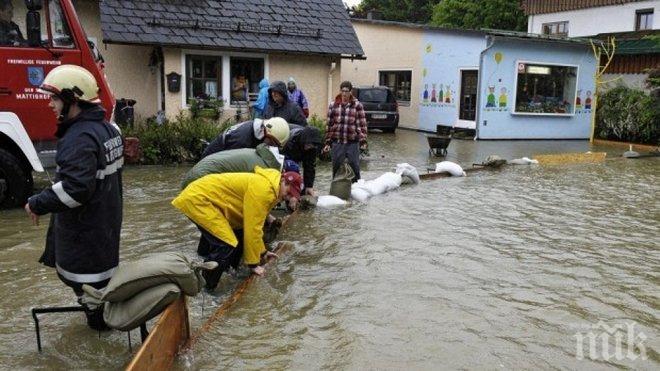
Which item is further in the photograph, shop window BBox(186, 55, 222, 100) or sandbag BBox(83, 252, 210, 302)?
shop window BBox(186, 55, 222, 100)

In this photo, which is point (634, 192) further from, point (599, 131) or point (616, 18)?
point (616, 18)

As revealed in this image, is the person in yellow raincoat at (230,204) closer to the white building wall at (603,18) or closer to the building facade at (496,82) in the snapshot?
the building facade at (496,82)

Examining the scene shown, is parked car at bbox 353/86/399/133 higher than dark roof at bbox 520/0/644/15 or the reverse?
the reverse

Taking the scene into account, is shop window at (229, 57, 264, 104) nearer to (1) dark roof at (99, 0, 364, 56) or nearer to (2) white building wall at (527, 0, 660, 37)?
(1) dark roof at (99, 0, 364, 56)

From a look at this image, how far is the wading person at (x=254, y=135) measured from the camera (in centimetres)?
549

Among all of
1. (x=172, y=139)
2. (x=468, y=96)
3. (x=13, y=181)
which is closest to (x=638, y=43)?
(x=468, y=96)

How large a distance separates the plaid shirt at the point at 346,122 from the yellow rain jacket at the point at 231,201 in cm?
468

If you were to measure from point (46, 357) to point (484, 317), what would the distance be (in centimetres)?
310

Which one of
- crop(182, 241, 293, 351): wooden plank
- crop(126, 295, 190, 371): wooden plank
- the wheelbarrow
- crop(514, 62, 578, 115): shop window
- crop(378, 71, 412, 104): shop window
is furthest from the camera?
crop(378, 71, 412, 104): shop window

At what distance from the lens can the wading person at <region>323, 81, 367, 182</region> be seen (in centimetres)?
938

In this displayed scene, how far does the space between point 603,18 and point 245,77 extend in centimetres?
1833

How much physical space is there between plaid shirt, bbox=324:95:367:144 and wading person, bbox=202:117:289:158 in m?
Result: 3.37

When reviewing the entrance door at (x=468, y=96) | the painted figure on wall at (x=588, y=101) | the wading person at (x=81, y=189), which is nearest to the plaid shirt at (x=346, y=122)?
the wading person at (x=81, y=189)

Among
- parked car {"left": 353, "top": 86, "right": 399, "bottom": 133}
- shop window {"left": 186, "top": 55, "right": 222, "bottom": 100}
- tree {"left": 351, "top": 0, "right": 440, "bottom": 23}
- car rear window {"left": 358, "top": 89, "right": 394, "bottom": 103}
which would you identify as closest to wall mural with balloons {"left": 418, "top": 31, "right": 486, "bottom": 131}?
parked car {"left": 353, "top": 86, "right": 399, "bottom": 133}
